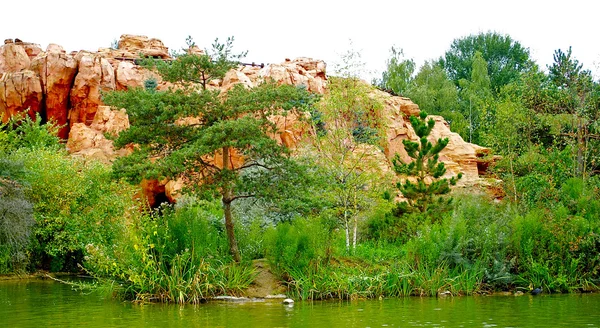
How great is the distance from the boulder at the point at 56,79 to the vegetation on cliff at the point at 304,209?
37.4 feet

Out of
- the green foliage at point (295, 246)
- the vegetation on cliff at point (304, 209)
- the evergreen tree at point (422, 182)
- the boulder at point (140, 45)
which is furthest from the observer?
the boulder at point (140, 45)

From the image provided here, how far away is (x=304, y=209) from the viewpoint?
1783 cm

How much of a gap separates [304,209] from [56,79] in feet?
75.8

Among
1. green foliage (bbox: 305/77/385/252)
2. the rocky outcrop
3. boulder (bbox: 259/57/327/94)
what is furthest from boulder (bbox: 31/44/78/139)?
green foliage (bbox: 305/77/385/252)

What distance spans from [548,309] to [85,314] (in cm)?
937

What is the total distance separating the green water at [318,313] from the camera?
12547mm

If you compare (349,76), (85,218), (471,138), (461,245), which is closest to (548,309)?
(461,245)

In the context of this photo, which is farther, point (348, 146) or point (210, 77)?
point (348, 146)

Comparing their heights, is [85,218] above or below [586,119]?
below

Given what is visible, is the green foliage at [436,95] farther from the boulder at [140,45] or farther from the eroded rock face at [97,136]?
the eroded rock face at [97,136]

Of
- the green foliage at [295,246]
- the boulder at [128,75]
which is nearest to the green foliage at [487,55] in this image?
the boulder at [128,75]

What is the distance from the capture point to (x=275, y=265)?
17.5 m

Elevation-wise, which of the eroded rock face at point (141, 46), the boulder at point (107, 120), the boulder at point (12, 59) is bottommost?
the boulder at point (107, 120)

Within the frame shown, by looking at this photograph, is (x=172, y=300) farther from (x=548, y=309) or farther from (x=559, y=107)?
(x=559, y=107)
